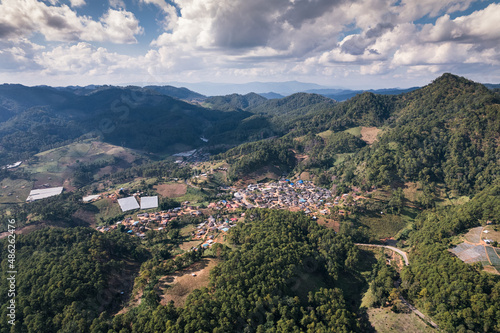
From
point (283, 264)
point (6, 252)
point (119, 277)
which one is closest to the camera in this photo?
point (283, 264)

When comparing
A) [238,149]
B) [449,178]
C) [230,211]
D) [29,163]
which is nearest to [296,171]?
[238,149]

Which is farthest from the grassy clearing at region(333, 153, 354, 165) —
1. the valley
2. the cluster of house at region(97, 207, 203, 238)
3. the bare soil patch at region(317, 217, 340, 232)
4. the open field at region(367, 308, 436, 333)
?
the open field at region(367, 308, 436, 333)

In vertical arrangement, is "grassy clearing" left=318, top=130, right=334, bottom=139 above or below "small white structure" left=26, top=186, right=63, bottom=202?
above

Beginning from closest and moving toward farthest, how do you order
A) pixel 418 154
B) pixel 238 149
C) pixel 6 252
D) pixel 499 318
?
1. pixel 499 318
2. pixel 6 252
3. pixel 418 154
4. pixel 238 149

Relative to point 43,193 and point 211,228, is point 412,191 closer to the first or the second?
point 211,228

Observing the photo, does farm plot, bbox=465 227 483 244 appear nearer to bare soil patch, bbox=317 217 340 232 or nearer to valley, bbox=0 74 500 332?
valley, bbox=0 74 500 332

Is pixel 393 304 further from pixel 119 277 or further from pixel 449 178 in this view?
pixel 449 178
